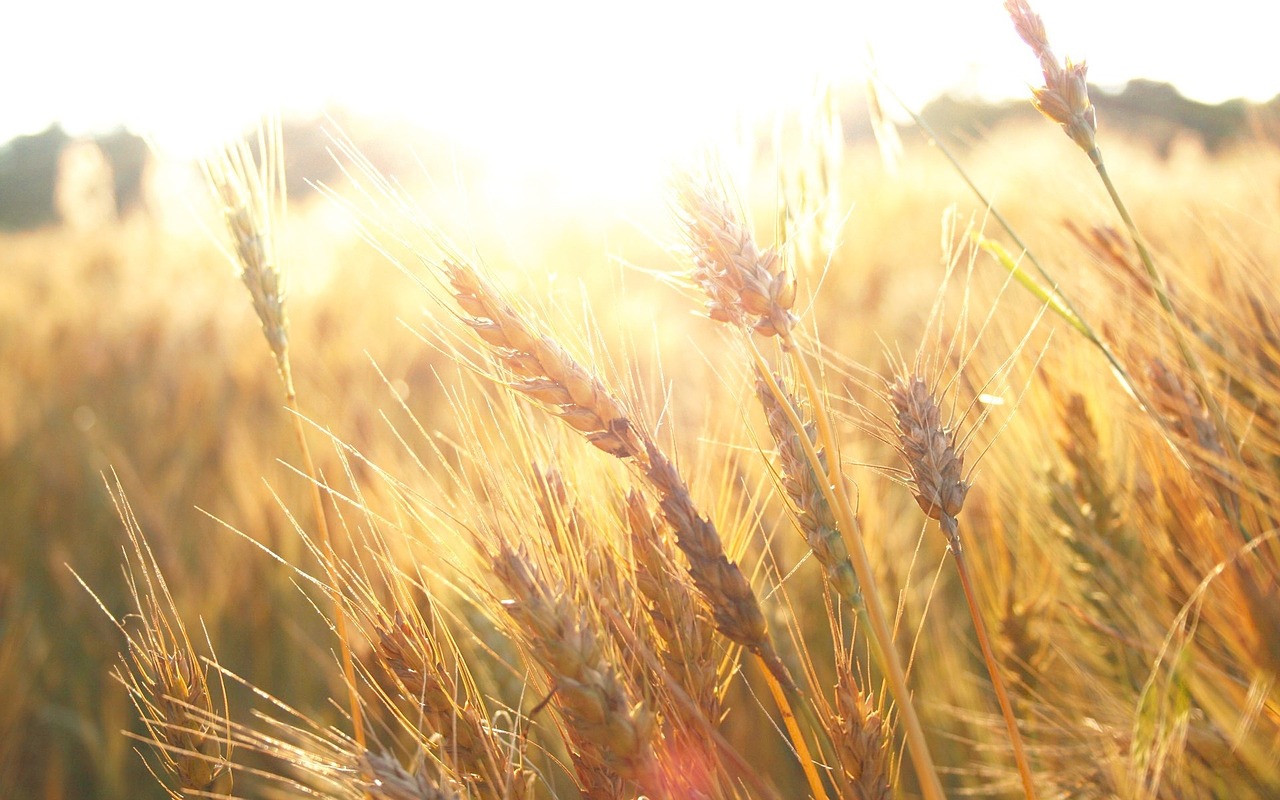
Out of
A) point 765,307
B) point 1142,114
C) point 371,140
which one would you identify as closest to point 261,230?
point 765,307

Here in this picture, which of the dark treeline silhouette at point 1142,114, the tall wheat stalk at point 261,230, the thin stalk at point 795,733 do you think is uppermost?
the dark treeline silhouette at point 1142,114

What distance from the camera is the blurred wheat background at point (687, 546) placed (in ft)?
1.98

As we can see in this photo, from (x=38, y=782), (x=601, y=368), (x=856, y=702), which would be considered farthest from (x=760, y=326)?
(x=38, y=782)

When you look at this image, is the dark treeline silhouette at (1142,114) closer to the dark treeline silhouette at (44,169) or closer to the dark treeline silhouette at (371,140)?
the dark treeline silhouette at (371,140)

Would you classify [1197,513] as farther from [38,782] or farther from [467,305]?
[38,782]

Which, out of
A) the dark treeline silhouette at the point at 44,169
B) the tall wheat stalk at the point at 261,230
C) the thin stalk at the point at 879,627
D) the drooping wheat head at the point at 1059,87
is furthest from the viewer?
the dark treeline silhouette at the point at 44,169

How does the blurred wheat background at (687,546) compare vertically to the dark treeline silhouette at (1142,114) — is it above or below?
below

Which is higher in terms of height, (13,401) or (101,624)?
(13,401)

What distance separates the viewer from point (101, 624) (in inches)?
74.1

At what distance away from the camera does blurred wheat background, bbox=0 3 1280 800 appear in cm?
60

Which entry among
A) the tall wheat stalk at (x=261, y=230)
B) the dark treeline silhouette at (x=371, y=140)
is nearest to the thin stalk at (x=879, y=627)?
the tall wheat stalk at (x=261, y=230)

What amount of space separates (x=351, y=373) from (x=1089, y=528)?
Answer: 2454 millimetres

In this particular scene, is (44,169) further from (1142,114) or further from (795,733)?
(795,733)

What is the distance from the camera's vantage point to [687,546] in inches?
22.8
